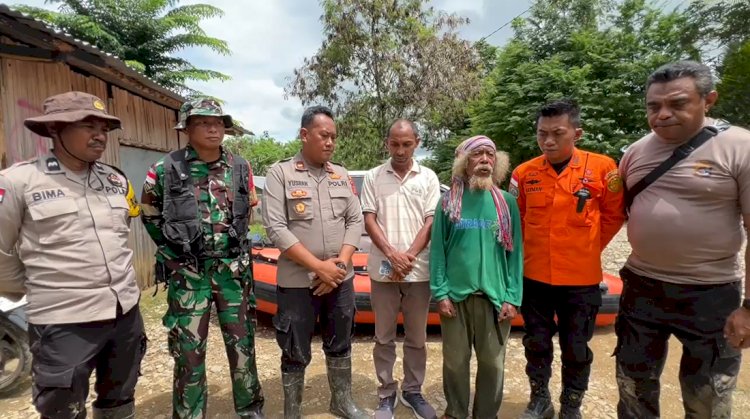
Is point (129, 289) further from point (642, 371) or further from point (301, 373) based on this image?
point (642, 371)

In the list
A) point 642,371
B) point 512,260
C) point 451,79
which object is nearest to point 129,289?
point 512,260

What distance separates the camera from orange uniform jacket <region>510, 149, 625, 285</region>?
8.54 feet

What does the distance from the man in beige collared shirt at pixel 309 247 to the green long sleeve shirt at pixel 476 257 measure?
1.95 ft

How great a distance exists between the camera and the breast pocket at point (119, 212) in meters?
2.16

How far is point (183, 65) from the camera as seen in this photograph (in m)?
16.6

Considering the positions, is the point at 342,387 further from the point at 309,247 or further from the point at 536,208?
the point at 536,208

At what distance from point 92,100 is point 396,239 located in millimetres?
1872

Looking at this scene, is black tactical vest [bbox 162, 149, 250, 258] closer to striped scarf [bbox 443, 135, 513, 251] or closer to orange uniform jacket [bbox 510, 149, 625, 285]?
striped scarf [bbox 443, 135, 513, 251]

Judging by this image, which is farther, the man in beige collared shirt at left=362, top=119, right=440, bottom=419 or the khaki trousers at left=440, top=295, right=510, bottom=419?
the man in beige collared shirt at left=362, top=119, right=440, bottom=419

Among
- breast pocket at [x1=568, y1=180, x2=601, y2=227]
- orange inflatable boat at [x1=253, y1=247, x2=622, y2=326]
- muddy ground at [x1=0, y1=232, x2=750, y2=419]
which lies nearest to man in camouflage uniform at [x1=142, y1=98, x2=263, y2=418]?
muddy ground at [x1=0, y1=232, x2=750, y2=419]

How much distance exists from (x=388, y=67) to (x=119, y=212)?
29.0 ft

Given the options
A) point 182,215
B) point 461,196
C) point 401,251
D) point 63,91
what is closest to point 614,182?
point 461,196

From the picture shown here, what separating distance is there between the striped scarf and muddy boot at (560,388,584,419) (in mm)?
1062

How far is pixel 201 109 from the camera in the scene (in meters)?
2.45
